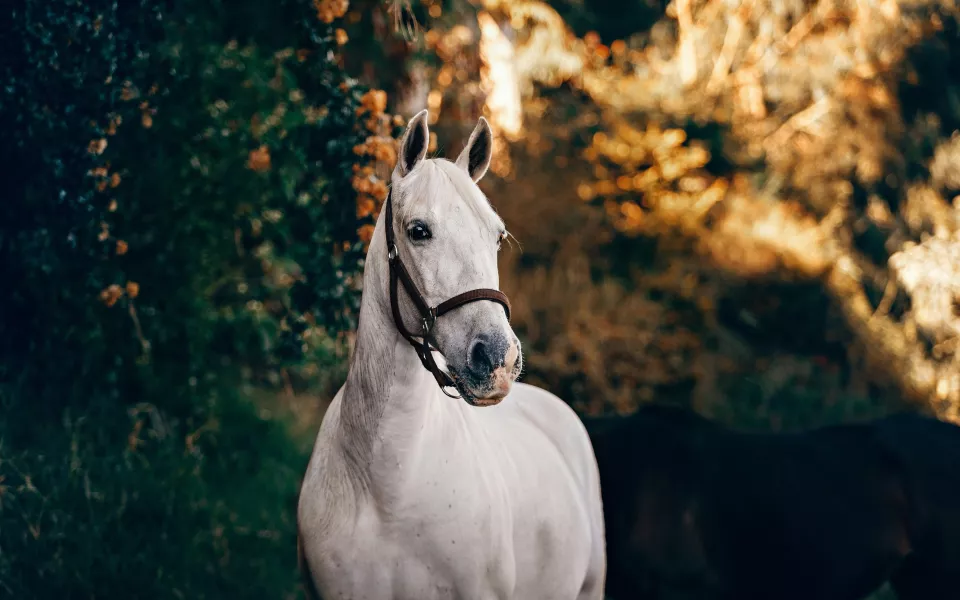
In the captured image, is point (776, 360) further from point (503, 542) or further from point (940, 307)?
point (503, 542)

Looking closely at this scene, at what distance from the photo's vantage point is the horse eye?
8.20ft

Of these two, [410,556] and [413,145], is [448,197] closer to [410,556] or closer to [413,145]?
[413,145]

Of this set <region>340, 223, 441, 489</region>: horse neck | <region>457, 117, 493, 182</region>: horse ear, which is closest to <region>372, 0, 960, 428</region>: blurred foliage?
<region>457, 117, 493, 182</region>: horse ear

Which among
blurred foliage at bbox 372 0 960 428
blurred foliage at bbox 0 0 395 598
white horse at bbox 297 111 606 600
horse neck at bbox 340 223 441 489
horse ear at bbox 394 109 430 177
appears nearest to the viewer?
white horse at bbox 297 111 606 600

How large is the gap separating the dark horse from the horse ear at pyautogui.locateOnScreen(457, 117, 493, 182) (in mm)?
2134

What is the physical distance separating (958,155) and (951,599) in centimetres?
1063

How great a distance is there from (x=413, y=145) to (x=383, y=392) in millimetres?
738

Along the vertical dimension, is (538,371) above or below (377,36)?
below

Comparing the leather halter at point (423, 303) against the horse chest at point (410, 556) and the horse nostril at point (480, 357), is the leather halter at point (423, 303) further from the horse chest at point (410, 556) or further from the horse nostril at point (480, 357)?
the horse chest at point (410, 556)

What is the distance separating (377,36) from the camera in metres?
5.93

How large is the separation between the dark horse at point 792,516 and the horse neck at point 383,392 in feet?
6.39

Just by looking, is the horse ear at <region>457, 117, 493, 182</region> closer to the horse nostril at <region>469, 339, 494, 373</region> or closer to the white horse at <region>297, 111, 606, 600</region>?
the white horse at <region>297, 111, 606, 600</region>

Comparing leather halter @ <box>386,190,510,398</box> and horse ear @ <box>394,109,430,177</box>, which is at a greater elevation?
horse ear @ <box>394,109,430,177</box>

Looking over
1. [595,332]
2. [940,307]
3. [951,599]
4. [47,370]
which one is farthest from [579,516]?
[940,307]
